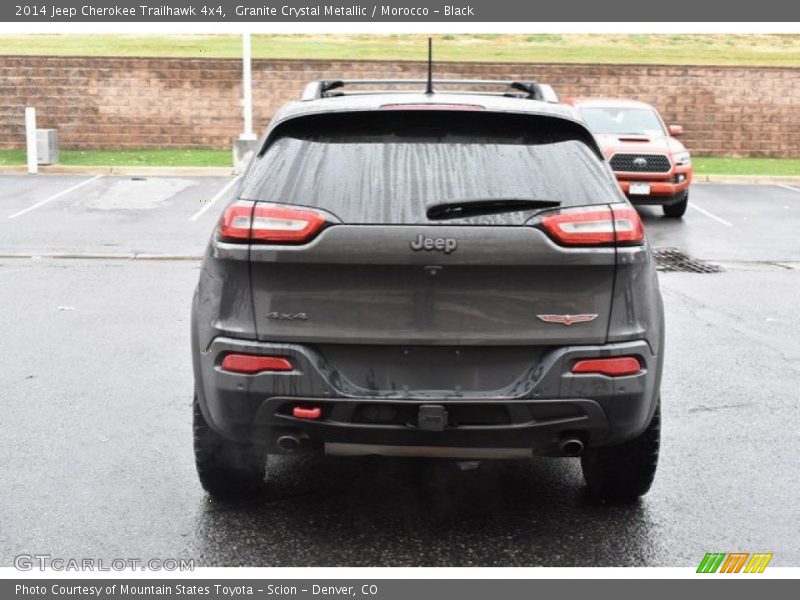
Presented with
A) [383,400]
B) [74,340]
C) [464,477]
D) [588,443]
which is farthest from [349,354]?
[74,340]

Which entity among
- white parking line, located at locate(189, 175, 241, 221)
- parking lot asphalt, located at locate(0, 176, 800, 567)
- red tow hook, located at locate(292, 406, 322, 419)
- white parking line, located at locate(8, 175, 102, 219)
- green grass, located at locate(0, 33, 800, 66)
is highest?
green grass, located at locate(0, 33, 800, 66)

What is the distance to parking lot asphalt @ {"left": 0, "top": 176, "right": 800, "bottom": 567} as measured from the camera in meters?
4.24

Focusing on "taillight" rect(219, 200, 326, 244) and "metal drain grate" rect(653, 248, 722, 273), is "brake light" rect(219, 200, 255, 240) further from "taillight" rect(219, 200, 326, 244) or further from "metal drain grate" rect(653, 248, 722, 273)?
"metal drain grate" rect(653, 248, 722, 273)

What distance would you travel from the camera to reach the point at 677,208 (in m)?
16.4

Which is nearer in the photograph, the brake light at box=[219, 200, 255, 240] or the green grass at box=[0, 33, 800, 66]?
the brake light at box=[219, 200, 255, 240]

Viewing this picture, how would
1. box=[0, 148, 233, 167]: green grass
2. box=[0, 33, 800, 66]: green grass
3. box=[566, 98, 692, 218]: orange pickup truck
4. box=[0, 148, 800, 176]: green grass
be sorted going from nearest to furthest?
box=[566, 98, 692, 218]: orange pickup truck → box=[0, 148, 233, 167]: green grass → box=[0, 148, 800, 176]: green grass → box=[0, 33, 800, 66]: green grass

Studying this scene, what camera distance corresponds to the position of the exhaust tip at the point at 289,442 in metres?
4.06

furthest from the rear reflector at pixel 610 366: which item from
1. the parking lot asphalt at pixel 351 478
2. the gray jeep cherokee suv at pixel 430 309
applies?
the parking lot asphalt at pixel 351 478

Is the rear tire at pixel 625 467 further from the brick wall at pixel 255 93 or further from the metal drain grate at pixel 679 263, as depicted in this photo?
the brick wall at pixel 255 93

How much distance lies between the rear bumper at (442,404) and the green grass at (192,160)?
63.6 feet

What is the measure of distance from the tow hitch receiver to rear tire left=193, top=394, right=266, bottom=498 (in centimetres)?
87

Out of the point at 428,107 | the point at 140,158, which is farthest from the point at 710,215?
the point at 428,107

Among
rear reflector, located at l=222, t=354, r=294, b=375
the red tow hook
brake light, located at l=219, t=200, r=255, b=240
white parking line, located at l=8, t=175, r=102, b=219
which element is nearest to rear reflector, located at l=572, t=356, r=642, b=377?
the red tow hook

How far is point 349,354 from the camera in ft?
12.9
